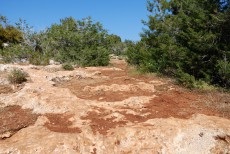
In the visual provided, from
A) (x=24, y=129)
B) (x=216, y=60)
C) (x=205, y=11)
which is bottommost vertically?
(x=24, y=129)

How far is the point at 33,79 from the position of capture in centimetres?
1438

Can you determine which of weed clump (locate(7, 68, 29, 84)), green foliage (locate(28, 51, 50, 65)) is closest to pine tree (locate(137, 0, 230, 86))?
weed clump (locate(7, 68, 29, 84))

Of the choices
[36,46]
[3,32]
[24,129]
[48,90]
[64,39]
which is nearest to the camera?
[24,129]

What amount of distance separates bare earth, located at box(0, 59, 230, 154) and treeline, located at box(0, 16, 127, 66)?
1030cm

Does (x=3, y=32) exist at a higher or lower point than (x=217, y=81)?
higher

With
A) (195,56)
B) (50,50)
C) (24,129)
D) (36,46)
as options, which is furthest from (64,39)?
(24,129)

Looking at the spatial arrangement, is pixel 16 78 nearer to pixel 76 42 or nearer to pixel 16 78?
pixel 16 78

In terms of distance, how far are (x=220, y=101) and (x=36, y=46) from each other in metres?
19.4

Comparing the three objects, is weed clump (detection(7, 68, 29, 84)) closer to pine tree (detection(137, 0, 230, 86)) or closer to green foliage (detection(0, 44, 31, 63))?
pine tree (detection(137, 0, 230, 86))

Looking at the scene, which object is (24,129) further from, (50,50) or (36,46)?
(36,46)

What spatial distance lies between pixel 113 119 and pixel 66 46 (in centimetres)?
1712

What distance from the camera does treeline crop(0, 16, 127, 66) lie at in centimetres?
2361

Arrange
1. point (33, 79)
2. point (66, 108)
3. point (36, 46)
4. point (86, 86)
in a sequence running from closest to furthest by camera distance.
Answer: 1. point (66, 108)
2. point (86, 86)
3. point (33, 79)
4. point (36, 46)

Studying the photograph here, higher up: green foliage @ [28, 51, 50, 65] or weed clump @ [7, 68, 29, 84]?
green foliage @ [28, 51, 50, 65]
